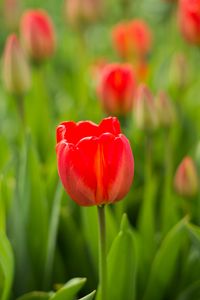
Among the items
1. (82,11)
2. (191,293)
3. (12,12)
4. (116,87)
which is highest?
(12,12)

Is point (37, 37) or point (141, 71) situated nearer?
point (37, 37)

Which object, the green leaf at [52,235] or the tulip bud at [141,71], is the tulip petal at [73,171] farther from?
the tulip bud at [141,71]

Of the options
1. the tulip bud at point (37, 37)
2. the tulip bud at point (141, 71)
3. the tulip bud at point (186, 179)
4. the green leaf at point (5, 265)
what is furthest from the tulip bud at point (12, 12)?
the green leaf at point (5, 265)

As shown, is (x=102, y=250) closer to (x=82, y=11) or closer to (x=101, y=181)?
(x=101, y=181)

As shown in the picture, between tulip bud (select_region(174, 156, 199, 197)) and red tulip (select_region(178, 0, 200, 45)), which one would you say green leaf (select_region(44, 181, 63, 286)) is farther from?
red tulip (select_region(178, 0, 200, 45))

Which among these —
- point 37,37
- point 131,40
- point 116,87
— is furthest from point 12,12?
point 116,87

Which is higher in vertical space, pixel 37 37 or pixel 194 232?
pixel 37 37
